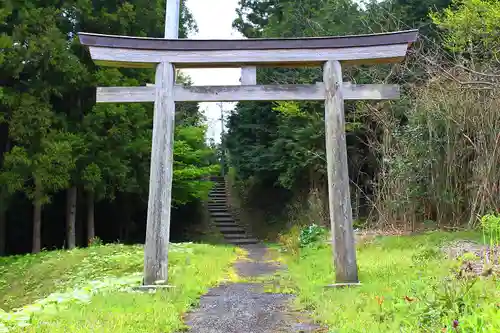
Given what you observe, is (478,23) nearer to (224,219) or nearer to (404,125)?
(404,125)

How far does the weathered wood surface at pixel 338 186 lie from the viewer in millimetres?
6535

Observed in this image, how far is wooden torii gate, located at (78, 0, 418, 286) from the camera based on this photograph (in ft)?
22.0

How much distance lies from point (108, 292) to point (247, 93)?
3167 millimetres

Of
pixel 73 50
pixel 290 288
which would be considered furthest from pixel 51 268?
pixel 73 50

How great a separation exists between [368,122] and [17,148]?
982 centimetres

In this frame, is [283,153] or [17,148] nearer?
[17,148]

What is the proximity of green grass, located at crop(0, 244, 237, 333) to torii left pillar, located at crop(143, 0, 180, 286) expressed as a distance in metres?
0.42

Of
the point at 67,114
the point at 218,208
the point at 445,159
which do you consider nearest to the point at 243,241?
the point at 218,208

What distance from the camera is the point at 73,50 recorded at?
1433 cm

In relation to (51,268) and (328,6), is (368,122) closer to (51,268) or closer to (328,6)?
(328,6)

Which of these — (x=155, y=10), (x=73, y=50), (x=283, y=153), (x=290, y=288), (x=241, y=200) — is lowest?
(x=290, y=288)

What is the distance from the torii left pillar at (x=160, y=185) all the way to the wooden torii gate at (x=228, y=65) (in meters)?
0.01

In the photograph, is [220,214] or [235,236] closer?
[235,236]

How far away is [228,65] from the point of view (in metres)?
7.00
